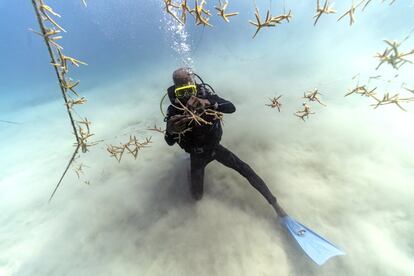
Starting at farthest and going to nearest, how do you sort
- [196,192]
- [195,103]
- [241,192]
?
1. [241,192]
2. [196,192]
3. [195,103]

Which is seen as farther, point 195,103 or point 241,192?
point 241,192

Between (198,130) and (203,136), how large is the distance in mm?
159

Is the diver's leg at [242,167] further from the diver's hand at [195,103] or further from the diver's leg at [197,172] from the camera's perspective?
the diver's hand at [195,103]

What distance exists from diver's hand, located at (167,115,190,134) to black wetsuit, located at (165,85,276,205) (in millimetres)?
215

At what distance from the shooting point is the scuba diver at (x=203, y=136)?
3988 mm

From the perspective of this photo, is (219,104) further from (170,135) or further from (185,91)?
(170,135)

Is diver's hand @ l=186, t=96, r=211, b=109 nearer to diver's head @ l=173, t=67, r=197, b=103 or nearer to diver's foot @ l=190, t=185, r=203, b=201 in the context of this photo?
diver's head @ l=173, t=67, r=197, b=103

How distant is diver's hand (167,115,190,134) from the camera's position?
13.1 feet

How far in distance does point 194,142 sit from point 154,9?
37.1 m

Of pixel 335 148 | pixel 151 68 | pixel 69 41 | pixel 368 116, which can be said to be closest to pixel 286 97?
pixel 368 116

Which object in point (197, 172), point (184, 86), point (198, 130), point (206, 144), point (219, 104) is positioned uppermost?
point (184, 86)

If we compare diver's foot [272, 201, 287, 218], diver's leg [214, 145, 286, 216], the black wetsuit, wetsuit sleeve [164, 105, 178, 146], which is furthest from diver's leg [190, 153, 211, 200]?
diver's foot [272, 201, 287, 218]

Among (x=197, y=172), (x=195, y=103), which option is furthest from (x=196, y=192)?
(x=195, y=103)

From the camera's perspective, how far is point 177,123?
399 centimetres
